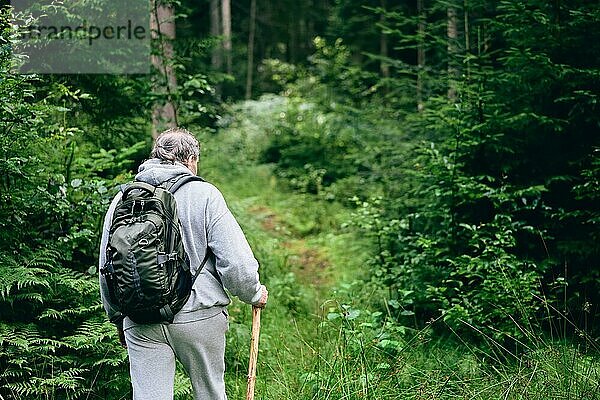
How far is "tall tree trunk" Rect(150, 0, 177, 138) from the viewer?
273 inches

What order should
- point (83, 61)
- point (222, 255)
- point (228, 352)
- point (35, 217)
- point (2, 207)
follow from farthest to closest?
point (83, 61), point (228, 352), point (35, 217), point (2, 207), point (222, 255)

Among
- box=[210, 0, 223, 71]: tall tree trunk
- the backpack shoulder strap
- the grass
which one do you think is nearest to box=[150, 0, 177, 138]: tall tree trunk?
the grass

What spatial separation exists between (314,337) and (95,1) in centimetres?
426

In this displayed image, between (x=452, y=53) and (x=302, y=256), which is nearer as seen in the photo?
(x=452, y=53)

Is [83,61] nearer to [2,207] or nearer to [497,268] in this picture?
[2,207]

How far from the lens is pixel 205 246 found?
3.51 meters

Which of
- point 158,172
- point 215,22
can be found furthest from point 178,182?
point 215,22

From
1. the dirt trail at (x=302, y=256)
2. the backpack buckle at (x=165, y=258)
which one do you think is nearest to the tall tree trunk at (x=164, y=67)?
the dirt trail at (x=302, y=256)

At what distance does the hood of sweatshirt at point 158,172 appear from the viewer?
351 cm

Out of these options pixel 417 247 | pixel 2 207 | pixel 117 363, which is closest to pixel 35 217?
pixel 2 207

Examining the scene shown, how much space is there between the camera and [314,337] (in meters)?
5.85

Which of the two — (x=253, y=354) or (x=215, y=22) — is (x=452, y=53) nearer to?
(x=253, y=354)

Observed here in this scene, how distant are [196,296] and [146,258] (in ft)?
1.31

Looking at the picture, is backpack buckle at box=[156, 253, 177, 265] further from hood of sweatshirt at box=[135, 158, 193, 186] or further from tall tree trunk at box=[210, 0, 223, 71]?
tall tree trunk at box=[210, 0, 223, 71]
